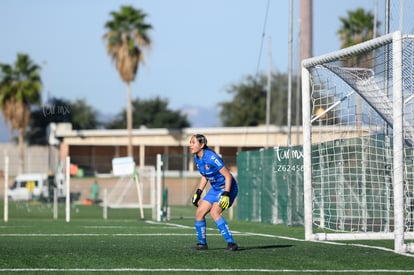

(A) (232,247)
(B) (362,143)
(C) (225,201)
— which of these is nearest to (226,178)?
(C) (225,201)

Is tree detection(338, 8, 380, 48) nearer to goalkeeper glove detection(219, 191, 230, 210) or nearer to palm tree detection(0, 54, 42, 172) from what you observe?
palm tree detection(0, 54, 42, 172)

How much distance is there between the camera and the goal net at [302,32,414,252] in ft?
50.1

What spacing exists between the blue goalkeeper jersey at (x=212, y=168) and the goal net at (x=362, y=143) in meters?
2.49

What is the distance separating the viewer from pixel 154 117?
112250 millimetres

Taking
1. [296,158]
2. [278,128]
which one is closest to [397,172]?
[296,158]

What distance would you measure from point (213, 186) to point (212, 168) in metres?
0.33

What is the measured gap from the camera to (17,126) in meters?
74.1

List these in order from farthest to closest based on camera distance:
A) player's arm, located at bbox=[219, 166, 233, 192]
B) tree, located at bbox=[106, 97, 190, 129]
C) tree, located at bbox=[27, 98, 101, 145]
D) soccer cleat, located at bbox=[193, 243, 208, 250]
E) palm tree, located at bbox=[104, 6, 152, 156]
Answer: tree, located at bbox=[106, 97, 190, 129]
tree, located at bbox=[27, 98, 101, 145]
palm tree, located at bbox=[104, 6, 152, 156]
soccer cleat, located at bbox=[193, 243, 208, 250]
player's arm, located at bbox=[219, 166, 233, 192]

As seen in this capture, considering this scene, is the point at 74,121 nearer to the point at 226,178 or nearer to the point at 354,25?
the point at 354,25

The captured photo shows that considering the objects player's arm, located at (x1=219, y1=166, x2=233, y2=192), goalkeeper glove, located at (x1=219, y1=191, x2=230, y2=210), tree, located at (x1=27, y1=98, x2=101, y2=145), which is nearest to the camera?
goalkeeper glove, located at (x1=219, y1=191, x2=230, y2=210)

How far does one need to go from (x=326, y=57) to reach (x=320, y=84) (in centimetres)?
228

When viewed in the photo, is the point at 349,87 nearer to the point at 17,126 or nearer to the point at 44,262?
the point at 44,262

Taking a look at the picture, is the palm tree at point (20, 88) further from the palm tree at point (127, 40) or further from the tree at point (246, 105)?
the tree at point (246, 105)

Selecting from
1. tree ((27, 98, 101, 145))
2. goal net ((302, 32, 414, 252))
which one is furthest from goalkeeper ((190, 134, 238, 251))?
tree ((27, 98, 101, 145))
